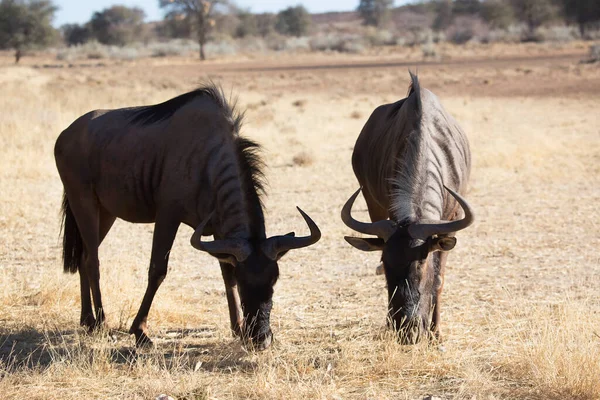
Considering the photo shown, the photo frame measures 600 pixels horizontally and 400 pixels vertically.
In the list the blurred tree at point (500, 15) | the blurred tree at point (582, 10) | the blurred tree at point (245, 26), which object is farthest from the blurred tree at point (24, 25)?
the blurred tree at point (500, 15)

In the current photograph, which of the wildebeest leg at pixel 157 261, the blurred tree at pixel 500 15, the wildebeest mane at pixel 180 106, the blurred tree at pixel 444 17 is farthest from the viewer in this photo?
the blurred tree at pixel 444 17

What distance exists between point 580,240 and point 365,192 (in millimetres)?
2631

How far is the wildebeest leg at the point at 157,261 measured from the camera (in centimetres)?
549

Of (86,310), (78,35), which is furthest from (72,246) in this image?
(78,35)

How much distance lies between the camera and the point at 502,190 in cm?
1121

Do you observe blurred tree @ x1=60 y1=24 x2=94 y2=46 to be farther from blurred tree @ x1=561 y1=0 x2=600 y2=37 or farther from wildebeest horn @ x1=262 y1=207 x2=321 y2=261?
wildebeest horn @ x1=262 y1=207 x2=321 y2=261

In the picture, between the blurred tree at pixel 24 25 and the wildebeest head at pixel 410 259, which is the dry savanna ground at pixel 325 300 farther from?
the blurred tree at pixel 24 25

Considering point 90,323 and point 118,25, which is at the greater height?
point 118,25

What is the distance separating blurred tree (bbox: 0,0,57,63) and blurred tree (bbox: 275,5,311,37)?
160ft

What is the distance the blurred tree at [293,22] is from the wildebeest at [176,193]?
309ft

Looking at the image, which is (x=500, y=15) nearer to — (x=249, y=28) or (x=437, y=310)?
(x=249, y=28)

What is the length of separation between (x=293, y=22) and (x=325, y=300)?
95.3 m

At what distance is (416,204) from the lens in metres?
5.13

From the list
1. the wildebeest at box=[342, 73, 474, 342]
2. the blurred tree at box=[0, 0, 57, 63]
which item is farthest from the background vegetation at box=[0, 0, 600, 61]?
the wildebeest at box=[342, 73, 474, 342]
